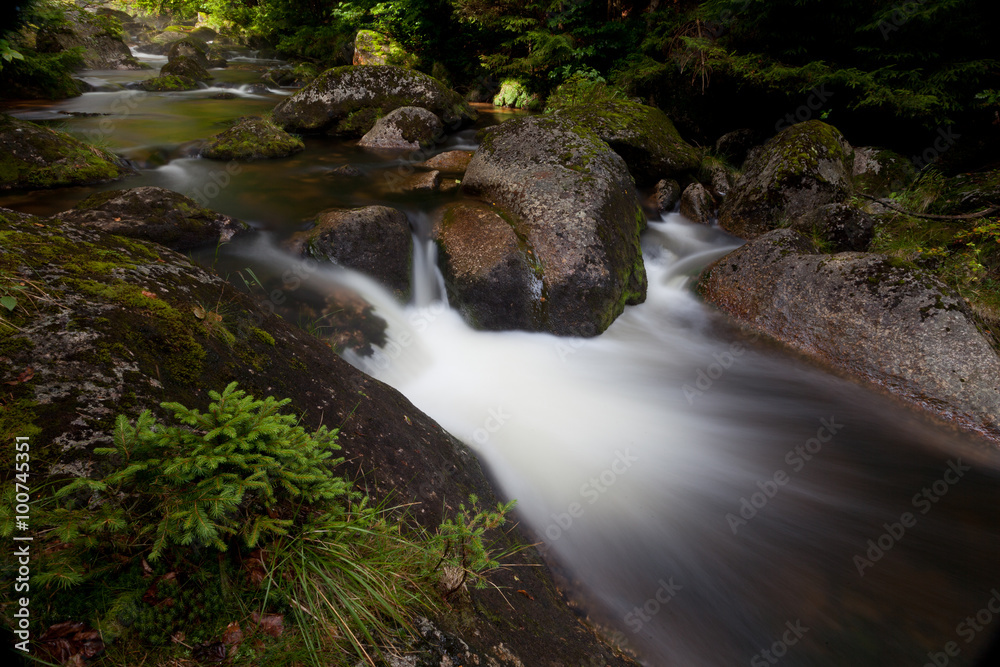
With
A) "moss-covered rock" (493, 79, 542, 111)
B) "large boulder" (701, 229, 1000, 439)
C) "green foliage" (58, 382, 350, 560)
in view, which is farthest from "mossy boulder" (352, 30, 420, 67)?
"green foliage" (58, 382, 350, 560)

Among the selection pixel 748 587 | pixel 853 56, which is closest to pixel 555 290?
pixel 748 587

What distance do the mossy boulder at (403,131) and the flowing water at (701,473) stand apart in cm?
427

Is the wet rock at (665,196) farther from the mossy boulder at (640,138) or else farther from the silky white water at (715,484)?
the silky white water at (715,484)

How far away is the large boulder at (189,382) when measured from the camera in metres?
1.55

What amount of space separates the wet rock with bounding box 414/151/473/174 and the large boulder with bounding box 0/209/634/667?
7398 mm

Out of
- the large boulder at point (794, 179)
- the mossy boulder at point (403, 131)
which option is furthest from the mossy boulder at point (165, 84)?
the large boulder at point (794, 179)

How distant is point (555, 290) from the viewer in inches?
226

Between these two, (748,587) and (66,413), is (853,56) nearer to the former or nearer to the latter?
(748,587)

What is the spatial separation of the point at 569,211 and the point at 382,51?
15992mm

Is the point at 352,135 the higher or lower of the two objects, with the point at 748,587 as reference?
higher

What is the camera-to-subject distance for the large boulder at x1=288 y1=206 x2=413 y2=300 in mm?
5637

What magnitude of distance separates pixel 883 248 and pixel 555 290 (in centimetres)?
519

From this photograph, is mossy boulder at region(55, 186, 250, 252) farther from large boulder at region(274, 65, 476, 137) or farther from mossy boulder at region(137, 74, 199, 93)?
mossy boulder at region(137, 74, 199, 93)

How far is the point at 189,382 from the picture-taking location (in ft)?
6.40
